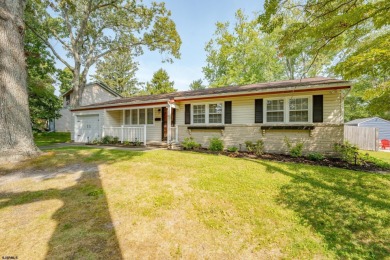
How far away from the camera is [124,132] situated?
38.1 feet

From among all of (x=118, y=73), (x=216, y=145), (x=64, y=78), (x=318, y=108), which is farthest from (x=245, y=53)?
(x=118, y=73)

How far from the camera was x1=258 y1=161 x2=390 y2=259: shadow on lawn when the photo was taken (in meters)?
2.45

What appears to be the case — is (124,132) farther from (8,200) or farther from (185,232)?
(185,232)

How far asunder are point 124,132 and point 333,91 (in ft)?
37.2

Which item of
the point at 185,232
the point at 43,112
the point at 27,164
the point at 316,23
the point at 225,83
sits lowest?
the point at 185,232

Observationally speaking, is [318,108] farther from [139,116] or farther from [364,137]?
[139,116]

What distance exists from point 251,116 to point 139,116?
7.64 m

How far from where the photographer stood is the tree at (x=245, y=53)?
21.8 meters

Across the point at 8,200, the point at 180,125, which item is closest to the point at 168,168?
the point at 8,200

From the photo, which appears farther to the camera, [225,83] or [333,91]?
[225,83]

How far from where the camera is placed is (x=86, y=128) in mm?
13688

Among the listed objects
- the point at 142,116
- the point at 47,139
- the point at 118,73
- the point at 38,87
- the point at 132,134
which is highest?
the point at 118,73

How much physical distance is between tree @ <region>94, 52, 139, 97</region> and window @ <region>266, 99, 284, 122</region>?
114 feet

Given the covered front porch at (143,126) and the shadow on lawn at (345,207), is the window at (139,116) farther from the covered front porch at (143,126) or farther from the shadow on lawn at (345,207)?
the shadow on lawn at (345,207)
